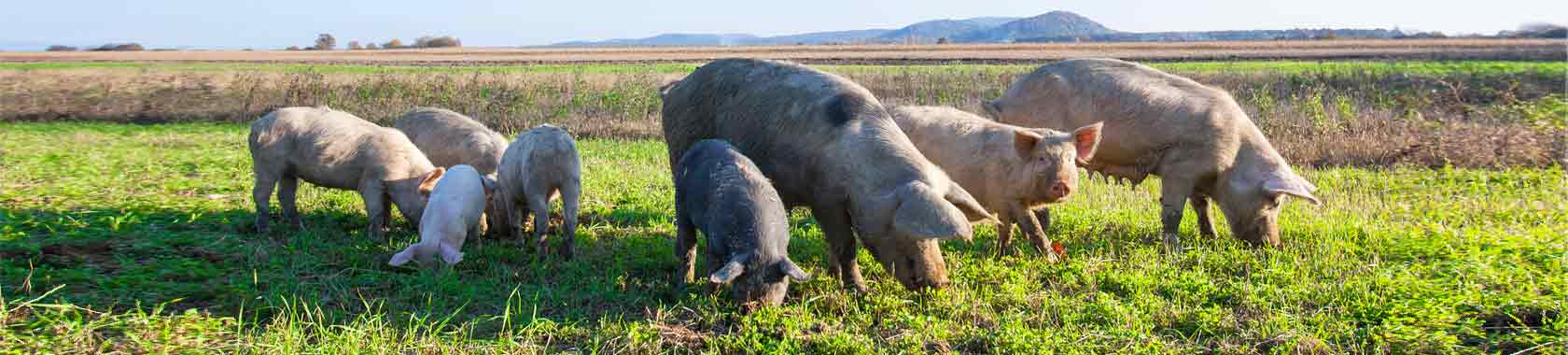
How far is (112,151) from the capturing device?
49.5ft

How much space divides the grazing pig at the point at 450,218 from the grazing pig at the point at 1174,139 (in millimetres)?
5302

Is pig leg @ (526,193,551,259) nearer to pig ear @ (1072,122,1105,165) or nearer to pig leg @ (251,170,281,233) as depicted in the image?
pig leg @ (251,170,281,233)

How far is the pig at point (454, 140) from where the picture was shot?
32.5ft

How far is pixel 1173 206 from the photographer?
8.30 m

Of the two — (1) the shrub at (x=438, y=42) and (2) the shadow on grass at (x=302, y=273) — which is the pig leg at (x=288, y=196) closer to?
(2) the shadow on grass at (x=302, y=273)

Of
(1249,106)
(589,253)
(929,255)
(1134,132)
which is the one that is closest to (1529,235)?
(1134,132)

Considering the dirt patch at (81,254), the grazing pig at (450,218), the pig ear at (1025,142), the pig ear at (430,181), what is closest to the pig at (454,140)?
the pig ear at (430,181)

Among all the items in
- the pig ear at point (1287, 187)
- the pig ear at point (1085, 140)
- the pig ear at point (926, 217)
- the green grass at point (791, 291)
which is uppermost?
the pig ear at point (1085, 140)

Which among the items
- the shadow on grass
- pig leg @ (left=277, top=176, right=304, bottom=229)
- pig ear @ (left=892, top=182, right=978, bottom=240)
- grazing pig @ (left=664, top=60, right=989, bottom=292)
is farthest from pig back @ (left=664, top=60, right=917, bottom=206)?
pig leg @ (left=277, top=176, right=304, bottom=229)

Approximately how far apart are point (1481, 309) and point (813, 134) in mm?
4177

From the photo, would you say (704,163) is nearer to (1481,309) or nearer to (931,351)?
(931,351)

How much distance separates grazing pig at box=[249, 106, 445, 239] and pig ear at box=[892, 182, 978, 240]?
4.64 metres

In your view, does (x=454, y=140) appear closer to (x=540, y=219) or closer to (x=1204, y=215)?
(x=540, y=219)

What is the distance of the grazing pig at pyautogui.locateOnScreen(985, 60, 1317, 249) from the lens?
808 cm
